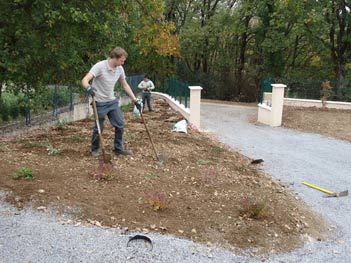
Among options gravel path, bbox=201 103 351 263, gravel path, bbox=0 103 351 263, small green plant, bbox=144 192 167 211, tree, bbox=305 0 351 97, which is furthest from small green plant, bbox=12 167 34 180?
tree, bbox=305 0 351 97

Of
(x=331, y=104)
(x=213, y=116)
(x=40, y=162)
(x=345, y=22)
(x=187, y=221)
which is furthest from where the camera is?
(x=345, y=22)

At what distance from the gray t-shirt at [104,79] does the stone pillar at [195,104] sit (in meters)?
5.30

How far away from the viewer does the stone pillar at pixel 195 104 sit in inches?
426

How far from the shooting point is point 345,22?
18750 mm

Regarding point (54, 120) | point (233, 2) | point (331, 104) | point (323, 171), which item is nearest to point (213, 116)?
point (331, 104)

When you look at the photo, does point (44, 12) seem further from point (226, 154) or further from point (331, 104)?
point (331, 104)

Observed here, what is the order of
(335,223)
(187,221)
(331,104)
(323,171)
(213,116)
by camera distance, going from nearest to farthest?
1. (187,221)
2. (335,223)
3. (323,171)
4. (213,116)
5. (331,104)

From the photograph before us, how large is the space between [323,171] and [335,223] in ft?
8.85

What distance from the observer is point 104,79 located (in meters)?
5.51

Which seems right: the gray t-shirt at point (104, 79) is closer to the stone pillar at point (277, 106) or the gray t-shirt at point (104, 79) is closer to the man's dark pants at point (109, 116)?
the man's dark pants at point (109, 116)

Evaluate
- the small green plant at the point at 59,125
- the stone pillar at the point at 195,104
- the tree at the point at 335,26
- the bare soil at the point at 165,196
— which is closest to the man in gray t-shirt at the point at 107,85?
the bare soil at the point at 165,196

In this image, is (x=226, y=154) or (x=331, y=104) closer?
(x=226, y=154)

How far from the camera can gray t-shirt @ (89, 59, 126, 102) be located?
214 inches

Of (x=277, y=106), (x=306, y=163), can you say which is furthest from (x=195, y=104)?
(x=306, y=163)
